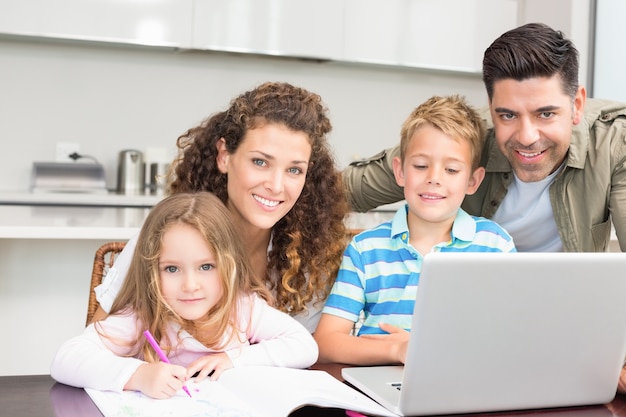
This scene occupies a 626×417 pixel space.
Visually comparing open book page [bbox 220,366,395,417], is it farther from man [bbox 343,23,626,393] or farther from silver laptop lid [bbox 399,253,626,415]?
man [bbox 343,23,626,393]

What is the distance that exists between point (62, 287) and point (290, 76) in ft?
6.23

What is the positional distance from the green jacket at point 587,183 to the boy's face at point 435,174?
0.39 metres

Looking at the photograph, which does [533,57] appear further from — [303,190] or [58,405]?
[58,405]

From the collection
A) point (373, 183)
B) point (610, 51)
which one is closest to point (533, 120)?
point (373, 183)

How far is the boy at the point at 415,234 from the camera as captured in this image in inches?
58.9

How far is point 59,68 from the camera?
12.5ft

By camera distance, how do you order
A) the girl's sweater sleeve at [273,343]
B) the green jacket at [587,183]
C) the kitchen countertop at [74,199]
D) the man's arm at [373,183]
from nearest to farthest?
the girl's sweater sleeve at [273,343]
the green jacket at [587,183]
the man's arm at [373,183]
the kitchen countertop at [74,199]

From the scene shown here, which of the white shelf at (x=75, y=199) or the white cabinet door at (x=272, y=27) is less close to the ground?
the white cabinet door at (x=272, y=27)

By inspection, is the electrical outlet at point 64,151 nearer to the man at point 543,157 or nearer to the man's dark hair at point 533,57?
the man at point 543,157

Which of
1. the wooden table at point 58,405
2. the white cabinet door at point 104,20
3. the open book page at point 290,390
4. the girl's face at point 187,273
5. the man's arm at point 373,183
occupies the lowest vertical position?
the wooden table at point 58,405

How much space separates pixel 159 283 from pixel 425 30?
302cm

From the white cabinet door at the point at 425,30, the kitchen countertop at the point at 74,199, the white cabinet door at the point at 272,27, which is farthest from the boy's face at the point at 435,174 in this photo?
the white cabinet door at the point at 425,30

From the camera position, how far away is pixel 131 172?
12.4 ft

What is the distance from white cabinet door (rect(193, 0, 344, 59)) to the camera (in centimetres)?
359
